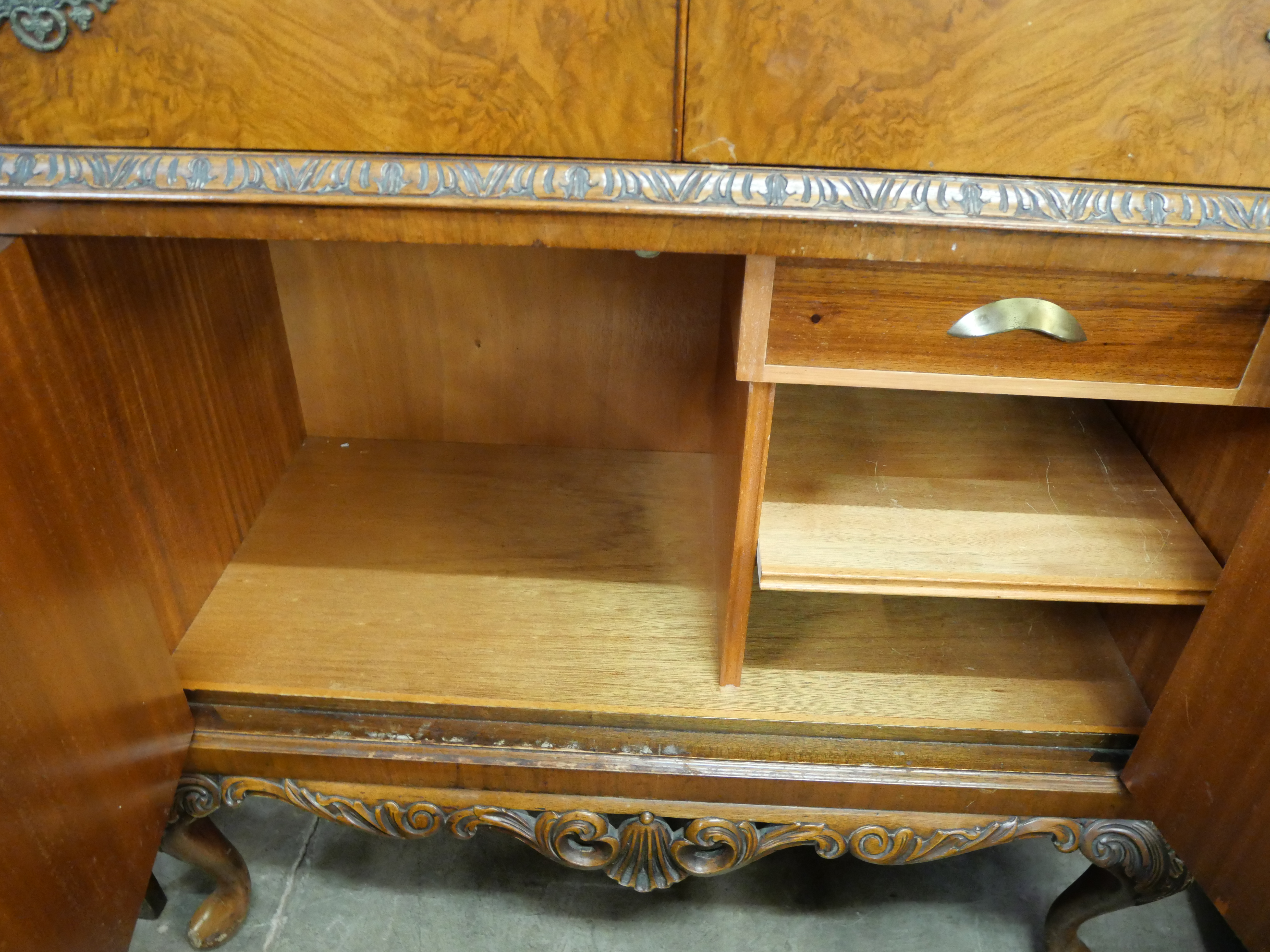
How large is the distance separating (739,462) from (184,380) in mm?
507

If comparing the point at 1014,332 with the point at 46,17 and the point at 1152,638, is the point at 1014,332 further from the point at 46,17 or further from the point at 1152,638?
the point at 46,17

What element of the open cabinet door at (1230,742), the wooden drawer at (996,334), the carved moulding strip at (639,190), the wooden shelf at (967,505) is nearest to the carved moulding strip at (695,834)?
the open cabinet door at (1230,742)

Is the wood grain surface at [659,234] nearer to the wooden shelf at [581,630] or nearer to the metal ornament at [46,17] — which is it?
the metal ornament at [46,17]

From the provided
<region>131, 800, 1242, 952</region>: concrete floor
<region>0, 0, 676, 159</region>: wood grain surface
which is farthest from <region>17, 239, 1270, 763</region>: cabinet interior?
<region>131, 800, 1242, 952</region>: concrete floor

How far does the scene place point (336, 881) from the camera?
3.35ft

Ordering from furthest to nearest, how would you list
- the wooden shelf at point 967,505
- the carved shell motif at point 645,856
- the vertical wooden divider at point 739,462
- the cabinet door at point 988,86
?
the carved shell motif at point 645,856 → the wooden shelf at point 967,505 → the vertical wooden divider at point 739,462 → the cabinet door at point 988,86

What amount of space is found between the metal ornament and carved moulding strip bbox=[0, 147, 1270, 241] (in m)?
0.06

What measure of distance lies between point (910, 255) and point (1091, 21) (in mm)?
155

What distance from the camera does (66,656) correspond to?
0.62 m

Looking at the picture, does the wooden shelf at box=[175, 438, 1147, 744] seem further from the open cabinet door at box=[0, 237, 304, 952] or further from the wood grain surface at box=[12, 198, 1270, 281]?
the wood grain surface at box=[12, 198, 1270, 281]

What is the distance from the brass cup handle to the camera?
0.61 meters

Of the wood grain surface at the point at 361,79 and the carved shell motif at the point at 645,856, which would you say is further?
the carved shell motif at the point at 645,856

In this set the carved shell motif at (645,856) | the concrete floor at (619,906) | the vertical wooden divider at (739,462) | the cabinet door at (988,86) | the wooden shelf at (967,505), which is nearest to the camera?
the cabinet door at (988,86)

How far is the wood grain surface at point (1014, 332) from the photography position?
0.61 metres
